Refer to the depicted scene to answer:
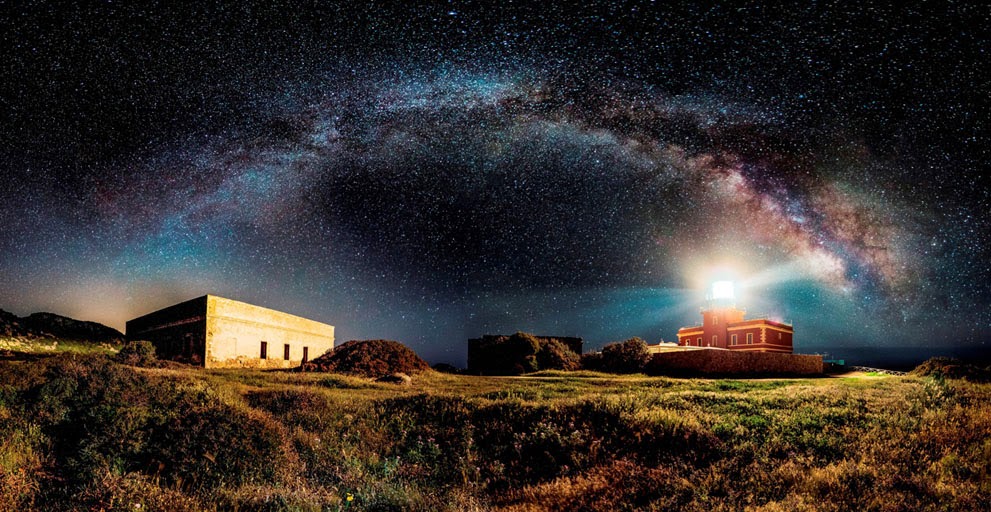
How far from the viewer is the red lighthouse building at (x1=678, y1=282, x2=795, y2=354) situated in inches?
1802

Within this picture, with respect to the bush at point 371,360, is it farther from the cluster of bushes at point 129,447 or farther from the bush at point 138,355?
the cluster of bushes at point 129,447

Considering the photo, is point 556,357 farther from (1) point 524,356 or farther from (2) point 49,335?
(2) point 49,335

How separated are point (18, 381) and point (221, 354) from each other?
15053 millimetres

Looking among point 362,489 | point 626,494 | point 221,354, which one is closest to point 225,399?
point 362,489

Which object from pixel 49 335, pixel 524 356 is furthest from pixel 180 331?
pixel 524 356

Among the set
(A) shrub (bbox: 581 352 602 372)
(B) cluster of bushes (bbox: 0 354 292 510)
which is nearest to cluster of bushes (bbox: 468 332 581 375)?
(A) shrub (bbox: 581 352 602 372)

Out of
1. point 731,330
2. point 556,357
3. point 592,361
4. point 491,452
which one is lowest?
point 592,361

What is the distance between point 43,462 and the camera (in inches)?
383

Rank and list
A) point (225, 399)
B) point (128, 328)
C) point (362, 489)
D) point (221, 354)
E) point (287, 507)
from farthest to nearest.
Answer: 1. point (128, 328)
2. point (221, 354)
3. point (225, 399)
4. point (362, 489)
5. point (287, 507)

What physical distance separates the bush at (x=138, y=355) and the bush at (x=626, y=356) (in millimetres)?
23843

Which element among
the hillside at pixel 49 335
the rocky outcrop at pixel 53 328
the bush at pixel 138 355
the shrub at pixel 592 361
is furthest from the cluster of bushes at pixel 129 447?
the shrub at pixel 592 361

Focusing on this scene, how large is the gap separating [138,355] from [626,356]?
85.5 feet

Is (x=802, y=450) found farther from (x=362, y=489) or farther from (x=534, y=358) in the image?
(x=534, y=358)

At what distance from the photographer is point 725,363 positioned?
92.0 ft
